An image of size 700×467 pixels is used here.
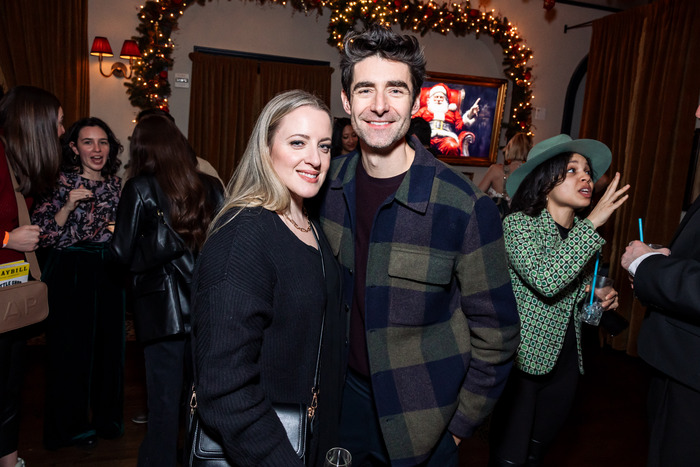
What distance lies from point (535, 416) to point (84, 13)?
5.64 metres

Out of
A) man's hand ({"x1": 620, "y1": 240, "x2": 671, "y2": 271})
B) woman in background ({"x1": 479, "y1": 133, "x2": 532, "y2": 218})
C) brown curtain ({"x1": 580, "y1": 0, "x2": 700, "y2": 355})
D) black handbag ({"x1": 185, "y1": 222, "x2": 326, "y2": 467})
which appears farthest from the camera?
woman in background ({"x1": 479, "y1": 133, "x2": 532, "y2": 218})

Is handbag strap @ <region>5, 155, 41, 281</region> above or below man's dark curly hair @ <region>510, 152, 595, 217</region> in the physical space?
below

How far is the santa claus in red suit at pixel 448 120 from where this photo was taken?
6.59m

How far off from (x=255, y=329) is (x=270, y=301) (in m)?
0.09

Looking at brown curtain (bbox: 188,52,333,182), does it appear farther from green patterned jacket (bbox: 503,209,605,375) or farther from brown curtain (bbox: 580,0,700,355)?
green patterned jacket (bbox: 503,209,605,375)

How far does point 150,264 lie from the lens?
224cm

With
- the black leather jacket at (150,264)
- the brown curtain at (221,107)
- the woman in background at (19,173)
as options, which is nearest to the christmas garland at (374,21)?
the brown curtain at (221,107)

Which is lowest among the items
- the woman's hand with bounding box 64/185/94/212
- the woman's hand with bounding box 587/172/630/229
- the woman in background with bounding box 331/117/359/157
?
the woman's hand with bounding box 64/185/94/212

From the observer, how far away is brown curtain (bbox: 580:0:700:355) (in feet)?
14.8

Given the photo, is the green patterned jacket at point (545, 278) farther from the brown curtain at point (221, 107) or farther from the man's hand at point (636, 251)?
the brown curtain at point (221, 107)

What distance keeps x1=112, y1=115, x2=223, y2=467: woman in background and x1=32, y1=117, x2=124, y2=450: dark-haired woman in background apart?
51cm

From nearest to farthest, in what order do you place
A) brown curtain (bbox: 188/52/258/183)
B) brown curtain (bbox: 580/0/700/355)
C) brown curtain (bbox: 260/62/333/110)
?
brown curtain (bbox: 580/0/700/355) → brown curtain (bbox: 188/52/258/183) → brown curtain (bbox: 260/62/333/110)

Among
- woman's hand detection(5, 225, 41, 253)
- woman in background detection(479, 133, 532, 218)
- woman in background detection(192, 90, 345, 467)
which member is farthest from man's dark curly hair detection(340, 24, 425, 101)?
woman in background detection(479, 133, 532, 218)

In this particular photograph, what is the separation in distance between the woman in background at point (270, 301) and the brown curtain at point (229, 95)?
179 inches
